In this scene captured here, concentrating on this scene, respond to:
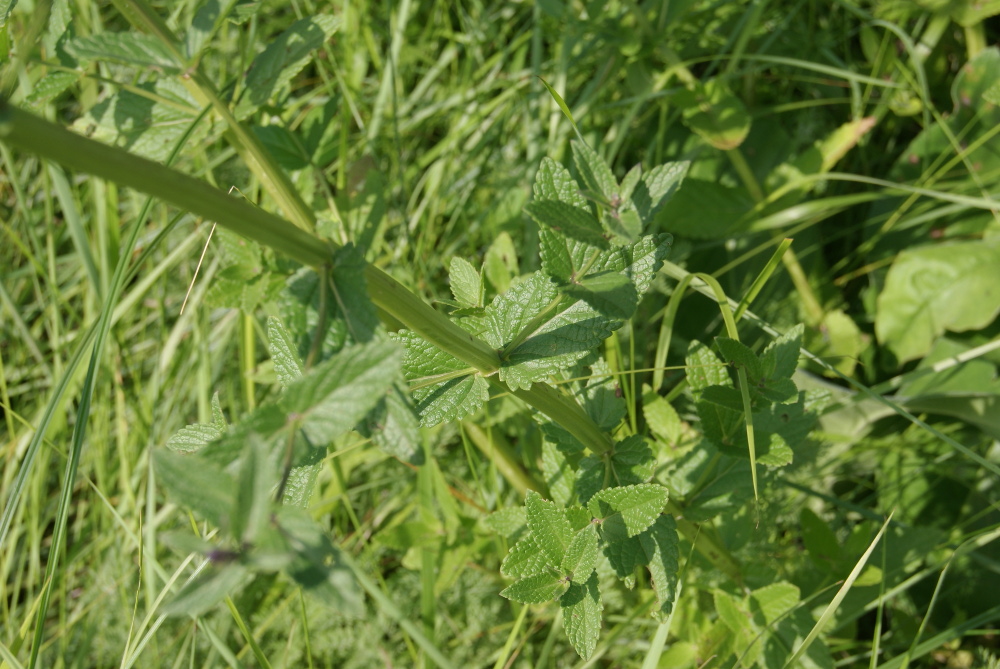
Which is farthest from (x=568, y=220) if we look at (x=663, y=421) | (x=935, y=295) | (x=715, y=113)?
(x=935, y=295)

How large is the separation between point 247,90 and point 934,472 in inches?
67.0

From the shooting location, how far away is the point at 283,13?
7.72 feet

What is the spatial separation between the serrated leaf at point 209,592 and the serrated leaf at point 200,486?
0.05m

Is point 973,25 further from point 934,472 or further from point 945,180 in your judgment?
point 934,472

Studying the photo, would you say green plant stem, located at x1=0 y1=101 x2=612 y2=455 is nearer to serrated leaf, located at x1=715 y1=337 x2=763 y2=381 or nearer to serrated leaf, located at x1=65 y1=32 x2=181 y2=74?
serrated leaf, located at x1=715 y1=337 x2=763 y2=381

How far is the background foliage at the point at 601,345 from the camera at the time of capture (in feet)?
4.03

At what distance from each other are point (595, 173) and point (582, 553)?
19.3 inches

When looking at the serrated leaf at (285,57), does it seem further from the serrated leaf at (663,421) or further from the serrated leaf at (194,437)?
the serrated leaf at (663,421)

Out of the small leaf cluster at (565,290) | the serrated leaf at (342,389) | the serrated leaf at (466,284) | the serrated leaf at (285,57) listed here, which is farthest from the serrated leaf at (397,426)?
the serrated leaf at (285,57)

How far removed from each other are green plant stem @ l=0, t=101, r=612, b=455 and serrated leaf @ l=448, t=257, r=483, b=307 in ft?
0.69

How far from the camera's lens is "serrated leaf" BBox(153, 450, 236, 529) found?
21.0 inches

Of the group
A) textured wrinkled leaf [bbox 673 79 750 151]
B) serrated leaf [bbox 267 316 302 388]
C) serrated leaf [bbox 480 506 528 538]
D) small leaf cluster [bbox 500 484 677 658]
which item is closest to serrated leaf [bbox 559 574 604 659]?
small leaf cluster [bbox 500 484 677 658]

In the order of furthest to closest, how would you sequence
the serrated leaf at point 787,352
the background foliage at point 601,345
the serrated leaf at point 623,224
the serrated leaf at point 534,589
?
the background foliage at point 601,345
the serrated leaf at point 787,352
the serrated leaf at point 534,589
the serrated leaf at point 623,224

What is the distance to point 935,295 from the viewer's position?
1.77 metres
